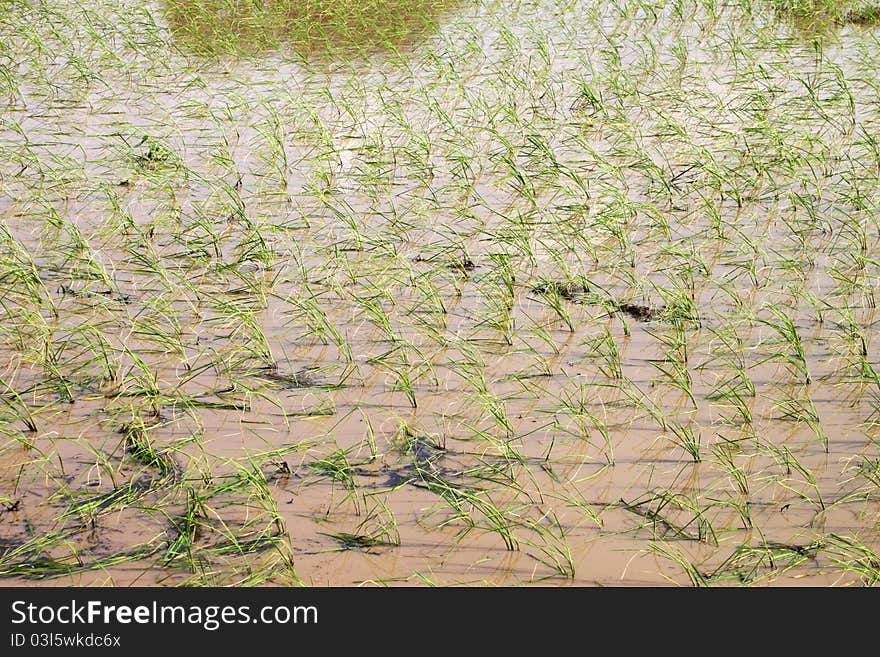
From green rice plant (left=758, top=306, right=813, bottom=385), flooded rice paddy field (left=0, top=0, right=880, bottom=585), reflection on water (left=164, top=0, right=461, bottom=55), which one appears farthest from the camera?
reflection on water (left=164, top=0, right=461, bottom=55)

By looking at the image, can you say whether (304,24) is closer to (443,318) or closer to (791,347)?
(443,318)

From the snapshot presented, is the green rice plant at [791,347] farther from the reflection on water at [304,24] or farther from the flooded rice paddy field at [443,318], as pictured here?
the reflection on water at [304,24]

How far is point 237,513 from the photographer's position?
306 centimetres

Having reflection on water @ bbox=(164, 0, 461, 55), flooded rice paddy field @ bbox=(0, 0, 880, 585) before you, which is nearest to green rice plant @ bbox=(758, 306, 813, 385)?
flooded rice paddy field @ bbox=(0, 0, 880, 585)

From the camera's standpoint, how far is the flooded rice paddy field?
2.99 m

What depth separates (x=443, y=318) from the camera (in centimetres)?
418

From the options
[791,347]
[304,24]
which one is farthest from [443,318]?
[304,24]

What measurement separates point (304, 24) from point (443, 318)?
5163 millimetres

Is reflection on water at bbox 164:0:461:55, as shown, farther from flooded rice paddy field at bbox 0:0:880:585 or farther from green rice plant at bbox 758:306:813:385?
green rice plant at bbox 758:306:813:385

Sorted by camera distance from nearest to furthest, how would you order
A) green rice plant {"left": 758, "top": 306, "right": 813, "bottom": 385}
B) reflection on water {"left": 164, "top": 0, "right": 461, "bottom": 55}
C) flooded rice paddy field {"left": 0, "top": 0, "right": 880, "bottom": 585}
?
flooded rice paddy field {"left": 0, "top": 0, "right": 880, "bottom": 585} → green rice plant {"left": 758, "top": 306, "right": 813, "bottom": 385} → reflection on water {"left": 164, "top": 0, "right": 461, "bottom": 55}

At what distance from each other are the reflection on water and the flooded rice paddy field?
496 millimetres

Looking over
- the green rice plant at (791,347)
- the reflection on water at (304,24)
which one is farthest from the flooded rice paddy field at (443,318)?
the reflection on water at (304,24)

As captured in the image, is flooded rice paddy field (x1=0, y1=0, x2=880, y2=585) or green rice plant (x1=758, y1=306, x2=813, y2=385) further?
green rice plant (x1=758, y1=306, x2=813, y2=385)

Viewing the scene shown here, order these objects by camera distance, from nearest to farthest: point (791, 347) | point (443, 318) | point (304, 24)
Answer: point (791, 347), point (443, 318), point (304, 24)
